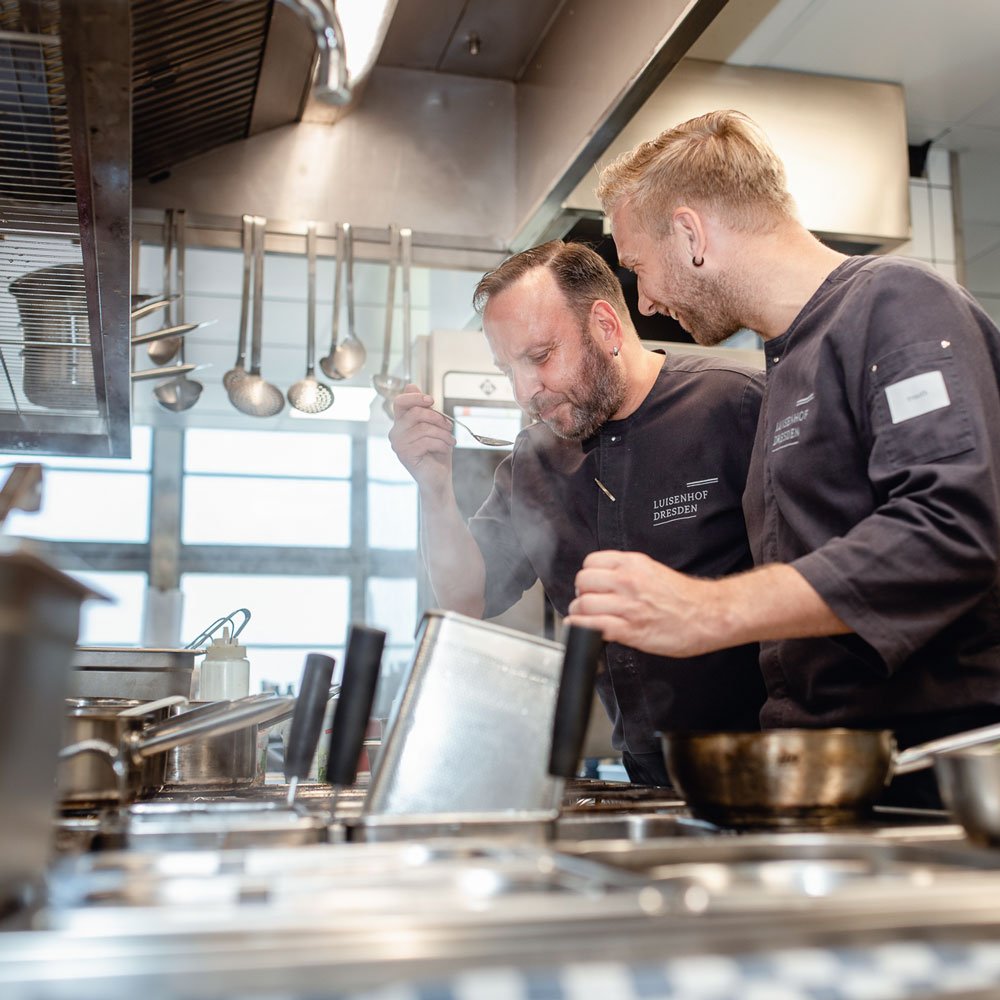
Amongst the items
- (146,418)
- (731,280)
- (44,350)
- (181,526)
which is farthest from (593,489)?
(181,526)

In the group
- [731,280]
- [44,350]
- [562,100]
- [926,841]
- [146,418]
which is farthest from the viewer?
[146,418]

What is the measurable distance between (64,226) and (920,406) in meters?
1.07

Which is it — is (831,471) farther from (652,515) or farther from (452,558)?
(452,558)

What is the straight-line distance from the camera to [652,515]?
5.74 feet

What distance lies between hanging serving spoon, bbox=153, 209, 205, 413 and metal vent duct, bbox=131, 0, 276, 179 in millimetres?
191

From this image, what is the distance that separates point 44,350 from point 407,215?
4.89ft

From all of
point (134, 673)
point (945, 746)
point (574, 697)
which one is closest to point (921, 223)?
point (134, 673)

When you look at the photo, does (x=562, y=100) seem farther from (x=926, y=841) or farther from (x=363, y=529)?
(x=363, y=529)

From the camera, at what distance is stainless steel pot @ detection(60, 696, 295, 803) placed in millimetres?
961

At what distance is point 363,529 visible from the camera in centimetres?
813

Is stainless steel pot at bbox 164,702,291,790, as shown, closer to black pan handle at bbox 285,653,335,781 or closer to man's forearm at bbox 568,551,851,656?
black pan handle at bbox 285,653,335,781

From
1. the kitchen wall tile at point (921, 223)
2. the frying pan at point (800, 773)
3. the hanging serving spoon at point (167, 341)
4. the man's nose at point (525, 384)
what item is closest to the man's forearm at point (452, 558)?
the man's nose at point (525, 384)

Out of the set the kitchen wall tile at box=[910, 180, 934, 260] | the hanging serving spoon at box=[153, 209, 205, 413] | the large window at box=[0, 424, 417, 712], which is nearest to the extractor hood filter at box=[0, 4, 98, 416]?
the hanging serving spoon at box=[153, 209, 205, 413]

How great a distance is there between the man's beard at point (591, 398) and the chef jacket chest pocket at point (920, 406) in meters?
0.76
